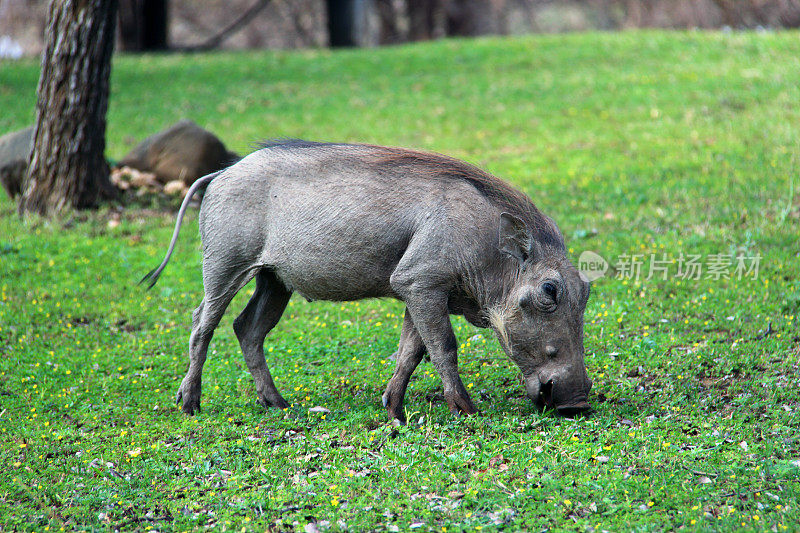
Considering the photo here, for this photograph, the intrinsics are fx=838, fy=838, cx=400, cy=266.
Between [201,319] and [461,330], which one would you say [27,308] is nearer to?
[201,319]

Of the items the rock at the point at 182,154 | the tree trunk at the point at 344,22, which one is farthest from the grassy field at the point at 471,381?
the tree trunk at the point at 344,22

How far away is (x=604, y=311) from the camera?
7.46 metres

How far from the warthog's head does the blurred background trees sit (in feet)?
66.7

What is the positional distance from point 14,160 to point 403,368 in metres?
7.31

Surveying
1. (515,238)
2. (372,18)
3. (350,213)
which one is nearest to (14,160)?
(350,213)

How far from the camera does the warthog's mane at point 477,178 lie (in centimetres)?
543

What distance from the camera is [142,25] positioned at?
23.6 m

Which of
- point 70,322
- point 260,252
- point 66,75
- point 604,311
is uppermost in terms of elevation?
point 66,75

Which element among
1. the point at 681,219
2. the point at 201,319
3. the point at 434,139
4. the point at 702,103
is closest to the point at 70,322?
the point at 201,319

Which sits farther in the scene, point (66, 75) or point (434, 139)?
point (434, 139)

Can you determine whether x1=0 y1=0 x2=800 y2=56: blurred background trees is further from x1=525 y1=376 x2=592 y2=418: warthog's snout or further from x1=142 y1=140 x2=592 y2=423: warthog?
x1=525 y1=376 x2=592 y2=418: warthog's snout

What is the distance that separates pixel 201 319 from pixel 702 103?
11.7 metres

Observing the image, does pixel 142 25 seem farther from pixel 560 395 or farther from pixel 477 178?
pixel 560 395

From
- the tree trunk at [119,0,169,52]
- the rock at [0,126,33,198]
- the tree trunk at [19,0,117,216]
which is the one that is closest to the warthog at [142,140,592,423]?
the tree trunk at [19,0,117,216]
